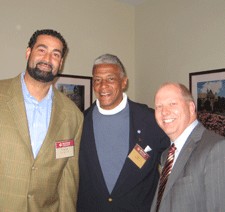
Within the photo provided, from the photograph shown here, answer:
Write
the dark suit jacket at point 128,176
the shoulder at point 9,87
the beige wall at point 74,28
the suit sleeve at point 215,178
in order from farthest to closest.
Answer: the beige wall at point 74,28 → the dark suit jacket at point 128,176 → the shoulder at point 9,87 → the suit sleeve at point 215,178

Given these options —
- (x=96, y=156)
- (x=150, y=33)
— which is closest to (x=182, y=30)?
(x=150, y=33)

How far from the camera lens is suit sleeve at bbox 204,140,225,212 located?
1184mm

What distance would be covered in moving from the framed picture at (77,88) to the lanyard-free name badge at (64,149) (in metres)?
1.69

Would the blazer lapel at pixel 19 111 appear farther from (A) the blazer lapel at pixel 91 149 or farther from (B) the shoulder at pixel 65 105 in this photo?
(A) the blazer lapel at pixel 91 149

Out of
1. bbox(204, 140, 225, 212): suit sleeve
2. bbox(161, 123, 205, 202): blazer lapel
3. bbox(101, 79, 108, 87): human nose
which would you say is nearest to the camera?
bbox(204, 140, 225, 212): suit sleeve

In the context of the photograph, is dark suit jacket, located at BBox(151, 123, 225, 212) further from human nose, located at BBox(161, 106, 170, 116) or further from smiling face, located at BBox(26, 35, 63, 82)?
smiling face, located at BBox(26, 35, 63, 82)

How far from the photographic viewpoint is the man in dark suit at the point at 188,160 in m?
1.21

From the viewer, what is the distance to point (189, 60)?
3.36 m

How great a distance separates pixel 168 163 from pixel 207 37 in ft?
7.40

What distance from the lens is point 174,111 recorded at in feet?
5.32

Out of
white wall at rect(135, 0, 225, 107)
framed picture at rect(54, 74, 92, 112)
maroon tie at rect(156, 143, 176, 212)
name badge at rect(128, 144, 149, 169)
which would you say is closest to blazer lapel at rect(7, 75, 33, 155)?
name badge at rect(128, 144, 149, 169)

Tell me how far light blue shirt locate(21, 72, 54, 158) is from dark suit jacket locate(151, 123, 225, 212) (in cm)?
112

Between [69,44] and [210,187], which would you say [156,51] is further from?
[210,187]

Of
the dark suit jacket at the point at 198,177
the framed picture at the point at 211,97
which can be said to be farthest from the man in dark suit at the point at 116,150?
the framed picture at the point at 211,97
